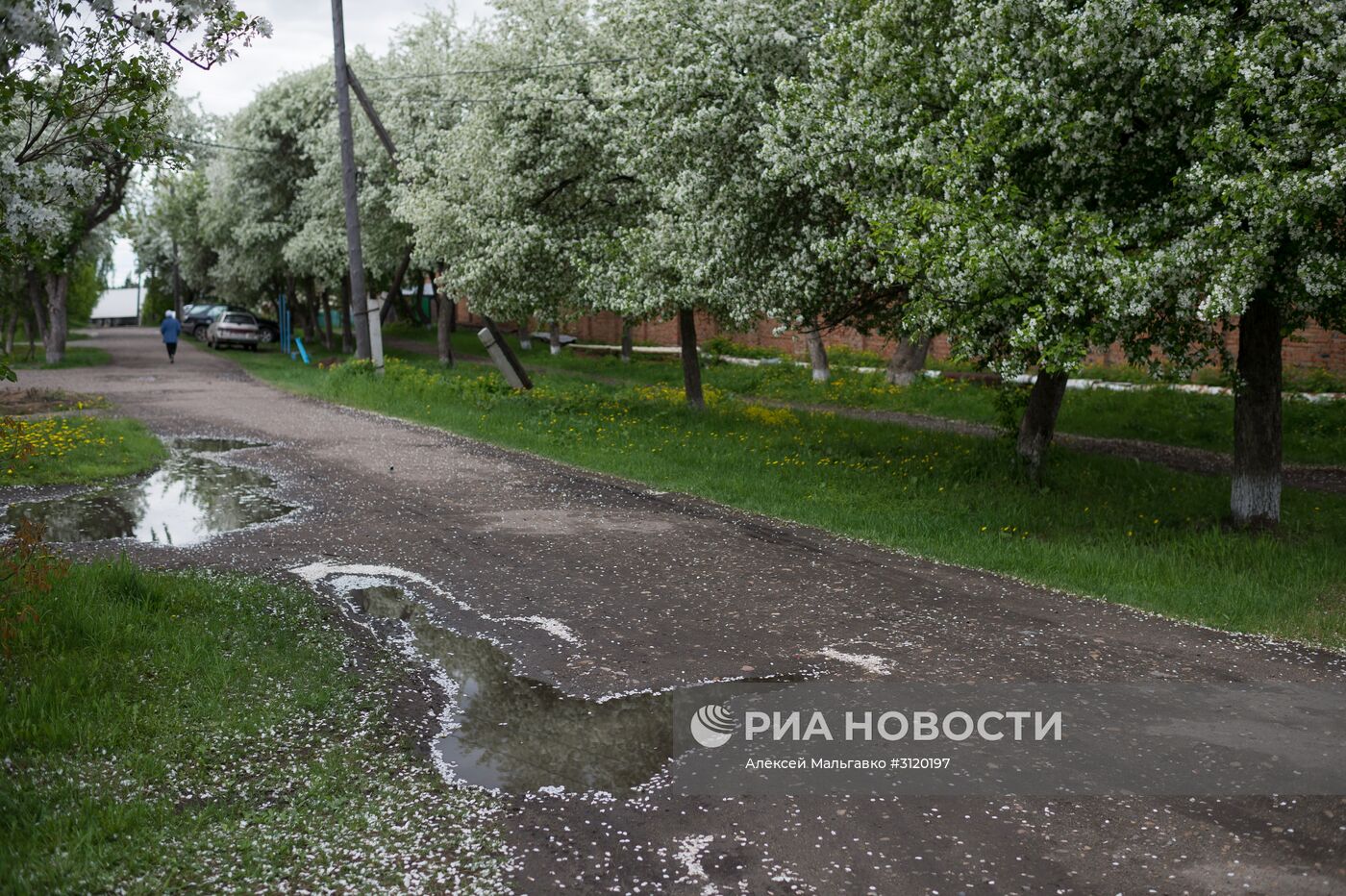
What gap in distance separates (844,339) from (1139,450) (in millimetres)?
17557

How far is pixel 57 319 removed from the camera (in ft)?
113

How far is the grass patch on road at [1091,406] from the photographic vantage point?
1817 centimetres

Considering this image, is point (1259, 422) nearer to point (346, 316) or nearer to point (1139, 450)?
point (1139, 450)

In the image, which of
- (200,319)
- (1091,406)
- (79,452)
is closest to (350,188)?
(79,452)

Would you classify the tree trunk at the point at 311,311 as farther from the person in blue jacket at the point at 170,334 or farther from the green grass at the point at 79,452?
the green grass at the point at 79,452

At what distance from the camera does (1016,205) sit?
10703 millimetres

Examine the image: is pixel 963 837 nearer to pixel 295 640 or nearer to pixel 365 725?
pixel 365 725

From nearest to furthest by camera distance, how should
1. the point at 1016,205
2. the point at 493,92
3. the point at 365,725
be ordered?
the point at 365,725 < the point at 1016,205 < the point at 493,92

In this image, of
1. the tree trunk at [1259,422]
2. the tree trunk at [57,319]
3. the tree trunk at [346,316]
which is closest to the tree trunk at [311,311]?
the tree trunk at [346,316]

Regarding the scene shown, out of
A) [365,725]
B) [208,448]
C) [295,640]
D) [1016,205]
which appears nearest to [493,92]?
[208,448]

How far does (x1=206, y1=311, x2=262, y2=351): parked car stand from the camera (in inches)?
1791

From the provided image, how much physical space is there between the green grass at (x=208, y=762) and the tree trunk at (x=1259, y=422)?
27.9 feet

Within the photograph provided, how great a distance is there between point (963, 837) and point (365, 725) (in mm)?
3000

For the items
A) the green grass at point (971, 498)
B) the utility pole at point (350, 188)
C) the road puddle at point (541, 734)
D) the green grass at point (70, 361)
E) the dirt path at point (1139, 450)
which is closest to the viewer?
the road puddle at point (541, 734)
